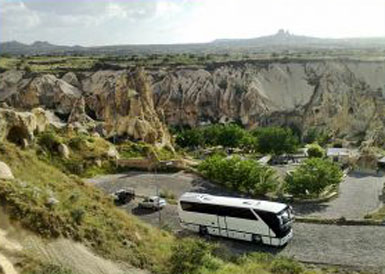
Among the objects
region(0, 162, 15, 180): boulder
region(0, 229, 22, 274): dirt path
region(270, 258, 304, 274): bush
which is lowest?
region(270, 258, 304, 274): bush

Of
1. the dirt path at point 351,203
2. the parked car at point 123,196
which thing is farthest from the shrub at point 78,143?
the dirt path at point 351,203

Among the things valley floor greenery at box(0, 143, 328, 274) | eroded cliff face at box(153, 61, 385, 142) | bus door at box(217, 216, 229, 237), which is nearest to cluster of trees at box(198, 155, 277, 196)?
bus door at box(217, 216, 229, 237)

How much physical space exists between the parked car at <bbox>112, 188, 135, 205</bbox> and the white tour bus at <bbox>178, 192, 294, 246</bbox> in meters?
5.94

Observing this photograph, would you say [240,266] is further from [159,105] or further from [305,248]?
[159,105]

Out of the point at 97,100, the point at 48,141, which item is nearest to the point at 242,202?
the point at 48,141

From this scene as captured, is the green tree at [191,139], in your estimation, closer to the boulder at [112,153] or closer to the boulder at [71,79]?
the boulder at [112,153]

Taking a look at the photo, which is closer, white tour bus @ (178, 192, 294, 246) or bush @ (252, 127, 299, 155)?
white tour bus @ (178, 192, 294, 246)

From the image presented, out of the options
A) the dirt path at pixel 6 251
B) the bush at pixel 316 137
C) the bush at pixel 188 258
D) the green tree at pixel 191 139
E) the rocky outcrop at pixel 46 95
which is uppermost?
the dirt path at pixel 6 251

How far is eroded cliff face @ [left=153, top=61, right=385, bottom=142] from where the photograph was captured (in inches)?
2894

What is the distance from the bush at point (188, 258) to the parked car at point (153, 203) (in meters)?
11.6

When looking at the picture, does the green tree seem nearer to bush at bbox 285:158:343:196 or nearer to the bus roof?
bush at bbox 285:158:343:196

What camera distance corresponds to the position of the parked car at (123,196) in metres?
30.3

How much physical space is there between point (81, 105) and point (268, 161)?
74.8 feet

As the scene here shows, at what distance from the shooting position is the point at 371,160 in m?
43.6
